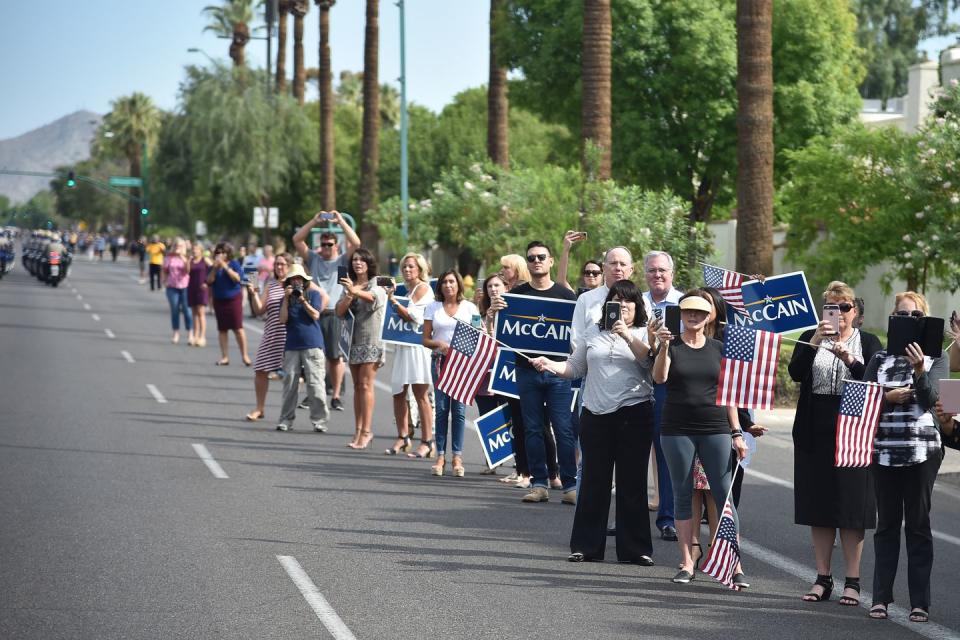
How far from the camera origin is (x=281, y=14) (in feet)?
212

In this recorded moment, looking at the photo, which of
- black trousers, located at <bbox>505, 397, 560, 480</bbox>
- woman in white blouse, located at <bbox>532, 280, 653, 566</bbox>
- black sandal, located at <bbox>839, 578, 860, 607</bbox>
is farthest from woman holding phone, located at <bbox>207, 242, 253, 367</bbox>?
black sandal, located at <bbox>839, 578, 860, 607</bbox>

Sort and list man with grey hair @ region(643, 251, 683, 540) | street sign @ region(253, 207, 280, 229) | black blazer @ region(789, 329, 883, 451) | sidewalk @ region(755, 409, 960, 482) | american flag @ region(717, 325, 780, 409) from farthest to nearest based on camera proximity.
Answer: street sign @ region(253, 207, 280, 229)
sidewalk @ region(755, 409, 960, 482)
man with grey hair @ region(643, 251, 683, 540)
american flag @ region(717, 325, 780, 409)
black blazer @ region(789, 329, 883, 451)

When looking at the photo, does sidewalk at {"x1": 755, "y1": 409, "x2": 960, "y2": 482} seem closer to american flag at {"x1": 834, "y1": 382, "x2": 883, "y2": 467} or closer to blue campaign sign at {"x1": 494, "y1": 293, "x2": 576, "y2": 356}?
blue campaign sign at {"x1": 494, "y1": 293, "x2": 576, "y2": 356}

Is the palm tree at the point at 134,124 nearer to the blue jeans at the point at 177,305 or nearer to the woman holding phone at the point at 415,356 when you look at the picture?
the blue jeans at the point at 177,305

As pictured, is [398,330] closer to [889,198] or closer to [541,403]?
[541,403]

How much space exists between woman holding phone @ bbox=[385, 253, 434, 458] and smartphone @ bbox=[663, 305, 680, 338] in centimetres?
541

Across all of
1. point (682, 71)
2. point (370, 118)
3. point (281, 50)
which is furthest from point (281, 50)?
point (682, 71)

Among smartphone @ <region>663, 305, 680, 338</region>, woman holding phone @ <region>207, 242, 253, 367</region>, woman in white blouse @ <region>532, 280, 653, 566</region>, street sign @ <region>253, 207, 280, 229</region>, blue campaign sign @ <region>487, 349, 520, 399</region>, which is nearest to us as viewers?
smartphone @ <region>663, 305, 680, 338</region>

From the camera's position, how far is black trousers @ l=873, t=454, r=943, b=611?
8.42 m

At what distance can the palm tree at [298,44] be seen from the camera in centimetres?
5838

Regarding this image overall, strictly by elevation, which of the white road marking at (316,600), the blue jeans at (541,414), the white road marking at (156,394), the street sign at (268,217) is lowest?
the white road marking at (156,394)

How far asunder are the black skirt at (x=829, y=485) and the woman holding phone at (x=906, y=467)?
0.22m

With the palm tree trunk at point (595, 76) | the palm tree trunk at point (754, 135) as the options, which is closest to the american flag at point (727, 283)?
the palm tree trunk at point (754, 135)

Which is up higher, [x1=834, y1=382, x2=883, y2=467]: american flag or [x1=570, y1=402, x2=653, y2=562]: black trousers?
[x1=834, y1=382, x2=883, y2=467]: american flag
